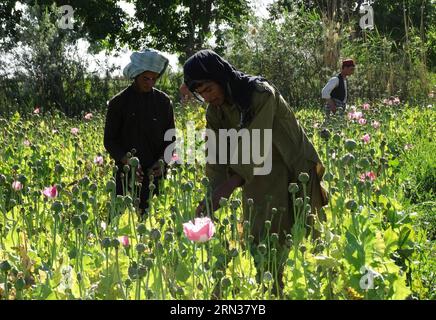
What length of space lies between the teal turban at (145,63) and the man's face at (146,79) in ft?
0.15

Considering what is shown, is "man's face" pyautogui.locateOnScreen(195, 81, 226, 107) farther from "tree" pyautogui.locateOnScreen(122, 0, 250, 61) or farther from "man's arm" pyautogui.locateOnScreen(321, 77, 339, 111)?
"tree" pyautogui.locateOnScreen(122, 0, 250, 61)

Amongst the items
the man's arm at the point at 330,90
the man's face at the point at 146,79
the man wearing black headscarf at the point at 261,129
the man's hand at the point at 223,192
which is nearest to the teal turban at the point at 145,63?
the man's face at the point at 146,79

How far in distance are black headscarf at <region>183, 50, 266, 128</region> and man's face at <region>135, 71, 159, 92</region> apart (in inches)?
46.8

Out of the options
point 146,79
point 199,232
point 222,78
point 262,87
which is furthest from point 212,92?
point 146,79

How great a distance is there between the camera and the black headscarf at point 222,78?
3.20 m

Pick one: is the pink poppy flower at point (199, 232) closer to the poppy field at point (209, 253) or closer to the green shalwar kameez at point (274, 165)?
the poppy field at point (209, 253)

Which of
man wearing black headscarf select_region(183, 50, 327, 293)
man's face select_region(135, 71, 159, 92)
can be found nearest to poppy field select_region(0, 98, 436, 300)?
man wearing black headscarf select_region(183, 50, 327, 293)

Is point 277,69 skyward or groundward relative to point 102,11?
groundward
